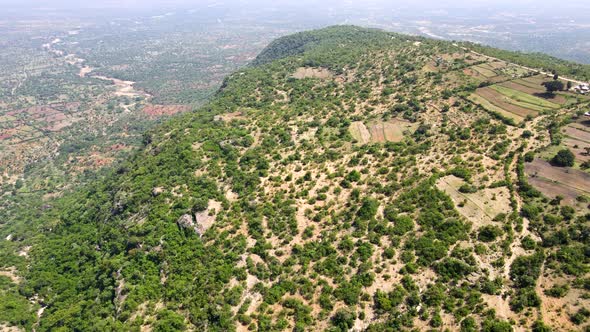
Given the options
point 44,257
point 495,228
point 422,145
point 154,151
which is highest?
point 422,145

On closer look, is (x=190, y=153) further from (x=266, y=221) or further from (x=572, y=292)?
(x=572, y=292)

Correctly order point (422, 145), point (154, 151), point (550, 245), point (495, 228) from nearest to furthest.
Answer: point (550, 245)
point (495, 228)
point (422, 145)
point (154, 151)

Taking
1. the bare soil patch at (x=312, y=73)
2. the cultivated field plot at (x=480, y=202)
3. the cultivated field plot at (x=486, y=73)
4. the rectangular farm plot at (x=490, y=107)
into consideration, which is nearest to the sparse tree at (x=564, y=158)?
the cultivated field plot at (x=480, y=202)

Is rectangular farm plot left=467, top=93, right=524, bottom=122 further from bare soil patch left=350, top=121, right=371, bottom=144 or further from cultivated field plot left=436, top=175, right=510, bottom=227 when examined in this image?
bare soil patch left=350, top=121, right=371, bottom=144

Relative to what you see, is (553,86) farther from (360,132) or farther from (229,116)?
(229,116)

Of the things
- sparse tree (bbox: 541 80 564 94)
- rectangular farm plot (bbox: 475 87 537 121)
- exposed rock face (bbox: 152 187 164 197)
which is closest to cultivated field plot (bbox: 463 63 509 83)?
rectangular farm plot (bbox: 475 87 537 121)

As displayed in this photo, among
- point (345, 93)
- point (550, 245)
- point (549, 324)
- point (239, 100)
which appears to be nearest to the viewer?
point (549, 324)

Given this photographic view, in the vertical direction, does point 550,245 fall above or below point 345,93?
below

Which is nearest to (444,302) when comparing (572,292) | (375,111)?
(572,292)
